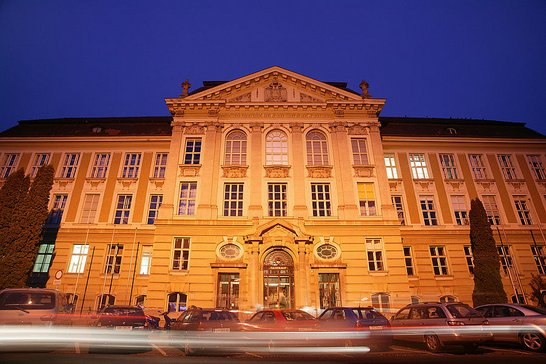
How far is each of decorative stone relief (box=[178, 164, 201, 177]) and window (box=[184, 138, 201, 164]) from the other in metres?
0.62

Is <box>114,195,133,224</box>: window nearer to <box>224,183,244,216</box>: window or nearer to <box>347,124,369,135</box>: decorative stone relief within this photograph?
<box>224,183,244,216</box>: window

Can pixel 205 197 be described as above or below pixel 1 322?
above

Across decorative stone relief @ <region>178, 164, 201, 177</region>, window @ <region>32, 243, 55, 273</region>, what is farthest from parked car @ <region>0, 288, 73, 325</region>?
window @ <region>32, 243, 55, 273</region>

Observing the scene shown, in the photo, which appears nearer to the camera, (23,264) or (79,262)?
(23,264)

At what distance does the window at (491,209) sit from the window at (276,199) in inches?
700

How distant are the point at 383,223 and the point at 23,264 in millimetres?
26133

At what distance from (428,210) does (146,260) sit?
80.9 ft

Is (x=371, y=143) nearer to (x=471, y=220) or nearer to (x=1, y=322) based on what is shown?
(x=471, y=220)

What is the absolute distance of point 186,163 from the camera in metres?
26.0

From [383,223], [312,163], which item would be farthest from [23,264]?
[383,223]

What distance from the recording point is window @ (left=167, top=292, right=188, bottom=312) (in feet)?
70.8

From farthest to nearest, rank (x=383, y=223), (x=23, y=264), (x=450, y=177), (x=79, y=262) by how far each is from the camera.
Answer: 1. (x=450, y=177)
2. (x=79, y=262)
3. (x=383, y=223)
4. (x=23, y=264)

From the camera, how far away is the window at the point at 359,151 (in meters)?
26.3

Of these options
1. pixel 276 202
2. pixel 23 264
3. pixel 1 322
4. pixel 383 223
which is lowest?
pixel 1 322
